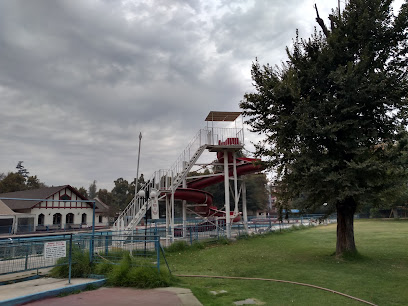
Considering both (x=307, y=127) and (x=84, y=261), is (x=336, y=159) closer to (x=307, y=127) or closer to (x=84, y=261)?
(x=307, y=127)

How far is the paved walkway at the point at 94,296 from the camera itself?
7102 millimetres

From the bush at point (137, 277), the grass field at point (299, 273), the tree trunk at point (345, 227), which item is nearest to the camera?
the grass field at point (299, 273)

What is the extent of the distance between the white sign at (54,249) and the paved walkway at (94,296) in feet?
2.61

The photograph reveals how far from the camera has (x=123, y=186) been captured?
325 feet

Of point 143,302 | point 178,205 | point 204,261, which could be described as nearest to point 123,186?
point 178,205

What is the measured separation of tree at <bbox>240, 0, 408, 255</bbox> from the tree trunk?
0.14 ft

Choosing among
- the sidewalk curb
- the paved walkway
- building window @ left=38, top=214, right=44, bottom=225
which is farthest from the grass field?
building window @ left=38, top=214, right=44, bottom=225

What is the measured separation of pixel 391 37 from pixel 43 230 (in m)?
38.5

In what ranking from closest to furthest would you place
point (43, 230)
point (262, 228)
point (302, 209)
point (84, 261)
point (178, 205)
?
point (84, 261) < point (302, 209) < point (262, 228) < point (43, 230) < point (178, 205)

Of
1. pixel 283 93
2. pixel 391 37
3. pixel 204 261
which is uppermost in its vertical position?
pixel 391 37

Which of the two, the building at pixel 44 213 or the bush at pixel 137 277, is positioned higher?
the building at pixel 44 213

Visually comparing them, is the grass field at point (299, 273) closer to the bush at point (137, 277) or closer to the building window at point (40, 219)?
the bush at point (137, 277)

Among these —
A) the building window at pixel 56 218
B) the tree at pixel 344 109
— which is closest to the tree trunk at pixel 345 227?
the tree at pixel 344 109

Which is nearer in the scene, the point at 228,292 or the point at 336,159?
the point at 228,292
